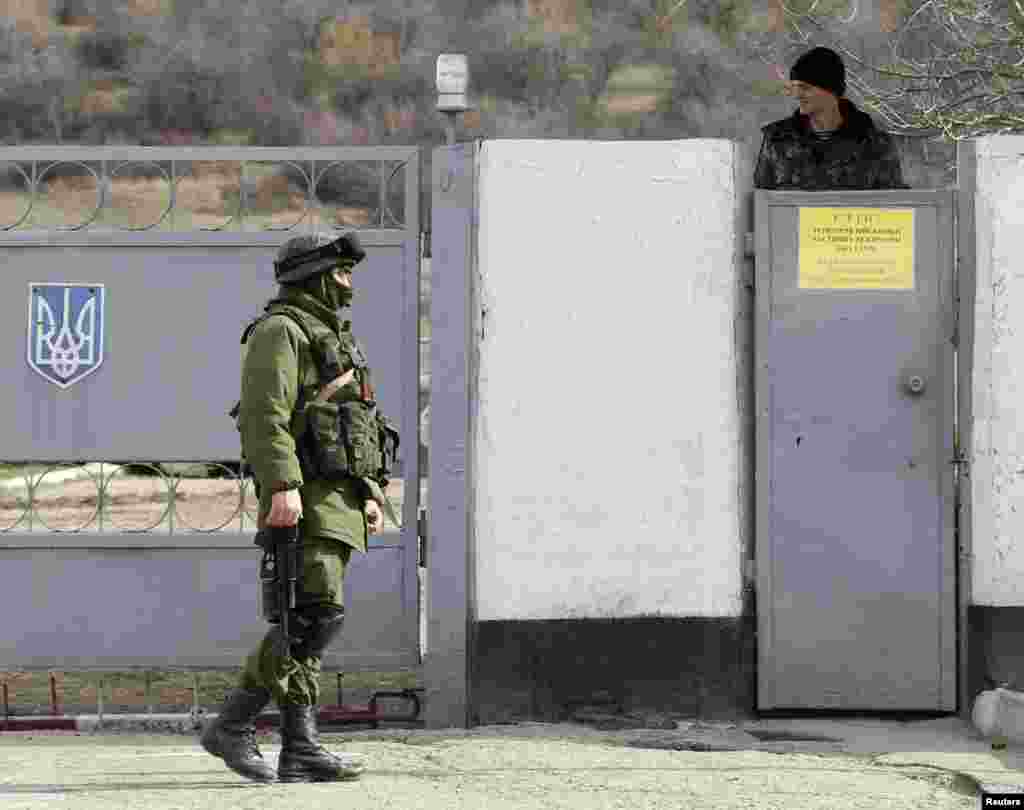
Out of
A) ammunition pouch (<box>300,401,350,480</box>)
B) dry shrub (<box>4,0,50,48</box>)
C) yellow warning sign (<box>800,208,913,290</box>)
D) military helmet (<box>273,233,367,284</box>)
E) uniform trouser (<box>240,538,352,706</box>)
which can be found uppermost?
dry shrub (<box>4,0,50,48</box>)

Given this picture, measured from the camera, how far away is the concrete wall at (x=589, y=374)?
23.4ft

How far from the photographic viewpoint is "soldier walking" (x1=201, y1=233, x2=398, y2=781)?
600 centimetres

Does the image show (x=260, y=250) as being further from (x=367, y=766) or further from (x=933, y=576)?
(x=933, y=576)

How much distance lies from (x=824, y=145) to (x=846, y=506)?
137 centimetres

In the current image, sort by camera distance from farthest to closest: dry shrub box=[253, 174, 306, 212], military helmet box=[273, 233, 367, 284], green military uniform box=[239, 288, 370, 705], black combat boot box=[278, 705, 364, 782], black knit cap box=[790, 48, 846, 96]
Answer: dry shrub box=[253, 174, 306, 212], black knit cap box=[790, 48, 846, 96], military helmet box=[273, 233, 367, 284], black combat boot box=[278, 705, 364, 782], green military uniform box=[239, 288, 370, 705]

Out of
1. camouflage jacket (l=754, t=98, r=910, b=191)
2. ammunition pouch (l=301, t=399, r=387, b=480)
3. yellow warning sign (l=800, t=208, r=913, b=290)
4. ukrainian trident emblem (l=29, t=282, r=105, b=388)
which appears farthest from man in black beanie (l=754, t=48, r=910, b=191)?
ukrainian trident emblem (l=29, t=282, r=105, b=388)

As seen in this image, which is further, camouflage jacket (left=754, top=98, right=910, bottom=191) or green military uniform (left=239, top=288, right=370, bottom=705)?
camouflage jacket (left=754, top=98, right=910, bottom=191)

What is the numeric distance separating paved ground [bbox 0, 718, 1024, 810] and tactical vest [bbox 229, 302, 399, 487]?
954mm

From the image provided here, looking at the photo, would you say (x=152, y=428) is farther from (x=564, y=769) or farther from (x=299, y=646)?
(x=564, y=769)

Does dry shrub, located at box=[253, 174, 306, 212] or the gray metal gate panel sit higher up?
dry shrub, located at box=[253, 174, 306, 212]

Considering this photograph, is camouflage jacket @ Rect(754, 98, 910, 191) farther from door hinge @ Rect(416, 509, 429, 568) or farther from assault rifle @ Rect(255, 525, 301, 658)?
assault rifle @ Rect(255, 525, 301, 658)

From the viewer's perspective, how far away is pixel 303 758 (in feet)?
19.8

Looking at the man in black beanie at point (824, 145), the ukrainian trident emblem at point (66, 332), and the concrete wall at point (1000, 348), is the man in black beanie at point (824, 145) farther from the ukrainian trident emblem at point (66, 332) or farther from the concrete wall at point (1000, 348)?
the ukrainian trident emblem at point (66, 332)

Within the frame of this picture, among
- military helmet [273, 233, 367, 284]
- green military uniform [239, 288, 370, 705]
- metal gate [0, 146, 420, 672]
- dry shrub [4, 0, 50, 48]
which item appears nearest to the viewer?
green military uniform [239, 288, 370, 705]
